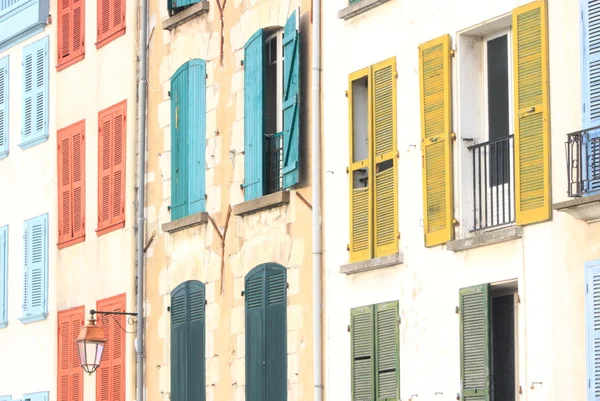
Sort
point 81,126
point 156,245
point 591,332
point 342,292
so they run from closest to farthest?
point 591,332
point 342,292
point 156,245
point 81,126

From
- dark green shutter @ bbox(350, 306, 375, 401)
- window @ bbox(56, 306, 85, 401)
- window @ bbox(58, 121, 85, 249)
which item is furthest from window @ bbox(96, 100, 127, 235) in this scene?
dark green shutter @ bbox(350, 306, 375, 401)

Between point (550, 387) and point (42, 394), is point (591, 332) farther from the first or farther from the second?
point (42, 394)

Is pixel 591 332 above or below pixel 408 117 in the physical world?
below

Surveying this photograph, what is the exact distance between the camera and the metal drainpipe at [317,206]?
73.9ft

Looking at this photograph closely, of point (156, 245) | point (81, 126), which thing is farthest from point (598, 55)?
point (81, 126)

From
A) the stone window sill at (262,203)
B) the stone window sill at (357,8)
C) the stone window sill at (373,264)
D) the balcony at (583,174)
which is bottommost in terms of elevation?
the stone window sill at (373,264)

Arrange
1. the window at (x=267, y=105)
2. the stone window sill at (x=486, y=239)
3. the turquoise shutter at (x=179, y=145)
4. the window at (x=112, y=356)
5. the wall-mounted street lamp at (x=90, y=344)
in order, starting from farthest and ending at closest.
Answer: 1. the window at (x=112, y=356)
2. the turquoise shutter at (x=179, y=145)
3. the wall-mounted street lamp at (x=90, y=344)
4. the window at (x=267, y=105)
5. the stone window sill at (x=486, y=239)

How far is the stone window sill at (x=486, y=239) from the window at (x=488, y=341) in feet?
1.38

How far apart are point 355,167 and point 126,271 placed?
6.27 meters

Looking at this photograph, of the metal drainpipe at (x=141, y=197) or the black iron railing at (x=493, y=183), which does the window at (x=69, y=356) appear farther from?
the black iron railing at (x=493, y=183)

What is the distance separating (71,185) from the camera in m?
29.4

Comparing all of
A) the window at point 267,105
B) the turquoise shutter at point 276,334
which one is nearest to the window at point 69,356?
the window at point 267,105

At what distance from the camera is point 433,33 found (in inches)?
822

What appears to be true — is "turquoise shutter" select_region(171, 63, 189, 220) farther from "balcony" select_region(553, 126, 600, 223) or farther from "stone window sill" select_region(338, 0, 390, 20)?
"balcony" select_region(553, 126, 600, 223)
